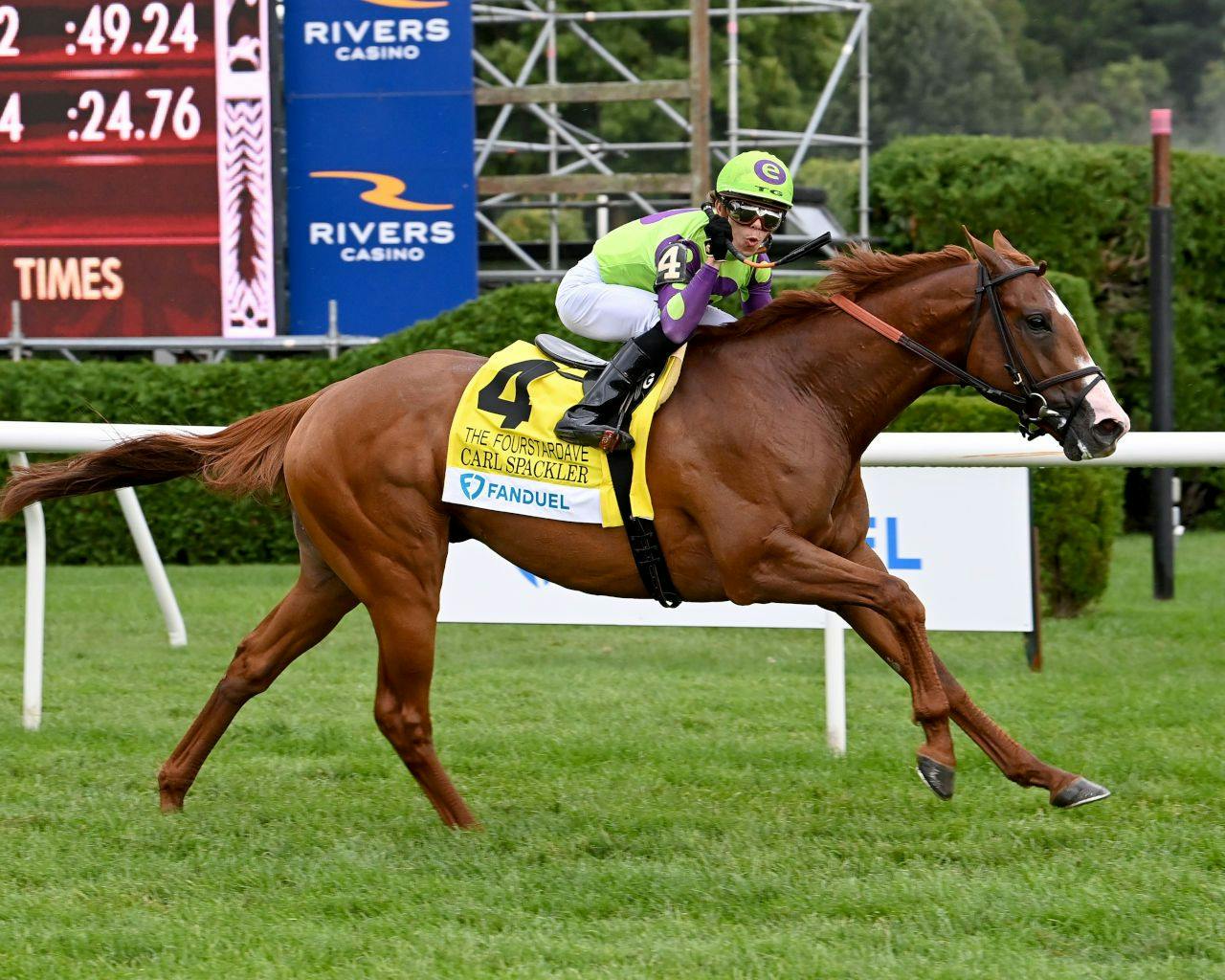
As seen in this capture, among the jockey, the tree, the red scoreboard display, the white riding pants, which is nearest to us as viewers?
the jockey

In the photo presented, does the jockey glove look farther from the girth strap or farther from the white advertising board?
the white advertising board

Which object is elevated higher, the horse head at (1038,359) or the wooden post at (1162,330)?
the horse head at (1038,359)

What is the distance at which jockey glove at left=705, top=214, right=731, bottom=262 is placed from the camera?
4.67m

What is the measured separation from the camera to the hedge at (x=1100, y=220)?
12.7m

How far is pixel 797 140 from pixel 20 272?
5710 millimetres

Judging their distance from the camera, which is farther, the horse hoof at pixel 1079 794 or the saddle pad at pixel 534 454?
the saddle pad at pixel 534 454

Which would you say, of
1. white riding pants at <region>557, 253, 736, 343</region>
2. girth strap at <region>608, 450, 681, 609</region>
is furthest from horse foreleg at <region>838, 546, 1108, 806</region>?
white riding pants at <region>557, 253, 736, 343</region>

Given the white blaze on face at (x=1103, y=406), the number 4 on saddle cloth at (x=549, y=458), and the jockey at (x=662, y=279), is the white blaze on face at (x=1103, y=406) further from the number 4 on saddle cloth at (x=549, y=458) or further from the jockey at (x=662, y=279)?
the number 4 on saddle cloth at (x=549, y=458)

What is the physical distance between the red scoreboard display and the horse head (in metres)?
7.16

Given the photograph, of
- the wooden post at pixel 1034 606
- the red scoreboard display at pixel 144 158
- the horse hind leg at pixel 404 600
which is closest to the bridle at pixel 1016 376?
the horse hind leg at pixel 404 600

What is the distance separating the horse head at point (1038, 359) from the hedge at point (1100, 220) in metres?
7.97

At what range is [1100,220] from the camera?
12828 mm

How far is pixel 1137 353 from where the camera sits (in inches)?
514

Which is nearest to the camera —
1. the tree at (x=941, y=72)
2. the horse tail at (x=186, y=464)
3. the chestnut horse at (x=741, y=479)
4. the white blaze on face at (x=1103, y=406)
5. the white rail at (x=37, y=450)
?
the white blaze on face at (x=1103, y=406)
